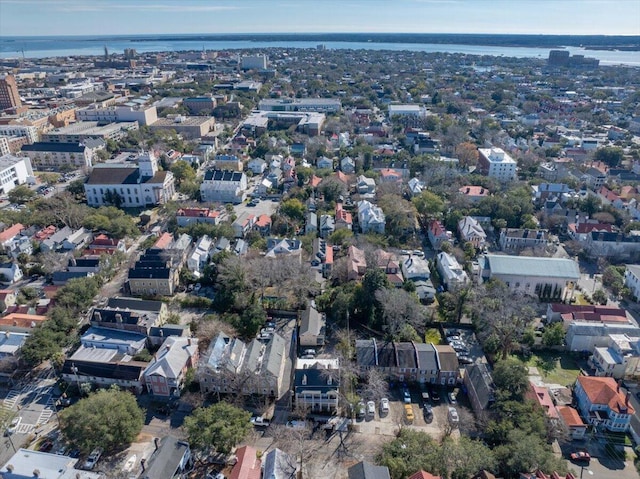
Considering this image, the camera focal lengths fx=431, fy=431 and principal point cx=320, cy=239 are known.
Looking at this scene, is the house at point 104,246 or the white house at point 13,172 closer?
the house at point 104,246

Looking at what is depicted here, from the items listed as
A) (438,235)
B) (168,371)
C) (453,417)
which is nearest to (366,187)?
(438,235)

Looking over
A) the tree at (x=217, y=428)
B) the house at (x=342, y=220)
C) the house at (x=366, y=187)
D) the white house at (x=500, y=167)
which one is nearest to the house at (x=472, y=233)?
the house at (x=342, y=220)

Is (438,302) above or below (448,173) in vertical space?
Answer: below

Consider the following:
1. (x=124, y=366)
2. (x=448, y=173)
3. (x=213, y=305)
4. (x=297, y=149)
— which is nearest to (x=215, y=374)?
(x=124, y=366)

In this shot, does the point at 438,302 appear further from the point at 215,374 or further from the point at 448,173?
the point at 448,173

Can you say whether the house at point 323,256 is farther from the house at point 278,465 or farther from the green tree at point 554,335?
the house at point 278,465

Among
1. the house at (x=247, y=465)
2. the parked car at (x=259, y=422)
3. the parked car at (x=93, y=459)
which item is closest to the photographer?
the house at (x=247, y=465)
